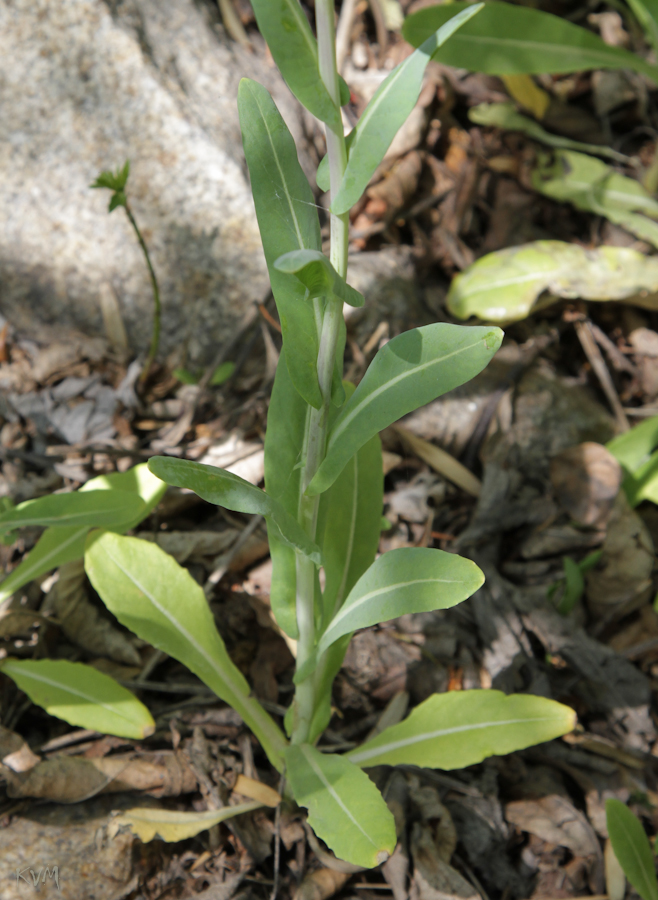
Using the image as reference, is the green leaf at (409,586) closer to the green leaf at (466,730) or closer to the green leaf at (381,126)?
the green leaf at (466,730)

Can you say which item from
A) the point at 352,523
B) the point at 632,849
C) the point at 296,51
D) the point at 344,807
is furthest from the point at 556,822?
the point at 296,51

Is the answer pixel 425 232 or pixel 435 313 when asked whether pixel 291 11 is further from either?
pixel 425 232

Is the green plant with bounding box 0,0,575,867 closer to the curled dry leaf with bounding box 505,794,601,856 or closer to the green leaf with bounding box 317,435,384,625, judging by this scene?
the green leaf with bounding box 317,435,384,625

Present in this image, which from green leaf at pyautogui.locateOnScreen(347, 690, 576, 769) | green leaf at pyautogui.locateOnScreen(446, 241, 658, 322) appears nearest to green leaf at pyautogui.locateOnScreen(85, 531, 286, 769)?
green leaf at pyautogui.locateOnScreen(347, 690, 576, 769)

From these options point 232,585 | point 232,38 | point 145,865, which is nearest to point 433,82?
point 232,38

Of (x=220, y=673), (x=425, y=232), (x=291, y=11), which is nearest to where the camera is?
(x=291, y=11)

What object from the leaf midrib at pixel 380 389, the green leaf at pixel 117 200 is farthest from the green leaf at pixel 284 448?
the green leaf at pixel 117 200
